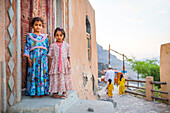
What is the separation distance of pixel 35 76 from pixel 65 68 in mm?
582

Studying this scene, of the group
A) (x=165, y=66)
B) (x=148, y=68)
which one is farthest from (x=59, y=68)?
(x=148, y=68)

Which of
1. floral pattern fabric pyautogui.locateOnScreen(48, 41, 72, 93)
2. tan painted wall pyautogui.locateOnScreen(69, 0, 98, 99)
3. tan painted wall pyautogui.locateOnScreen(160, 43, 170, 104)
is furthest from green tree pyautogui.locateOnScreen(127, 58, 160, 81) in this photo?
floral pattern fabric pyautogui.locateOnScreen(48, 41, 72, 93)

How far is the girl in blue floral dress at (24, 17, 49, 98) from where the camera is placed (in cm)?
285

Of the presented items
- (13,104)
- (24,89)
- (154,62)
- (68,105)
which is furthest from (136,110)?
(154,62)

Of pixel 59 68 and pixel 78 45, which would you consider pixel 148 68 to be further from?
pixel 59 68

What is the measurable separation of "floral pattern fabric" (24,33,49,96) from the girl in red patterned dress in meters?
0.14

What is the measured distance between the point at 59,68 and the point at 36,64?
17.7 inches

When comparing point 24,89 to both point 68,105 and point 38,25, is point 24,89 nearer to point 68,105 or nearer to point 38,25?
point 68,105

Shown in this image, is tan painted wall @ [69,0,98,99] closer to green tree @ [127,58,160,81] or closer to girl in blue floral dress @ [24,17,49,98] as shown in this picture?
girl in blue floral dress @ [24,17,49,98]

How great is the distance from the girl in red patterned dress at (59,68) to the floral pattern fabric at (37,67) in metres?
0.14

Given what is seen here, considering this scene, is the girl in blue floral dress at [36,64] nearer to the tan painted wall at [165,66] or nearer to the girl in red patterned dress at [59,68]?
the girl in red patterned dress at [59,68]

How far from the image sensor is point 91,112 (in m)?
2.57

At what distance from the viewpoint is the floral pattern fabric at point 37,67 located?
9.34ft

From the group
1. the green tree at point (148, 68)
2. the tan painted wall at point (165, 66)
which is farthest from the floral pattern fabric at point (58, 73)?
the green tree at point (148, 68)
